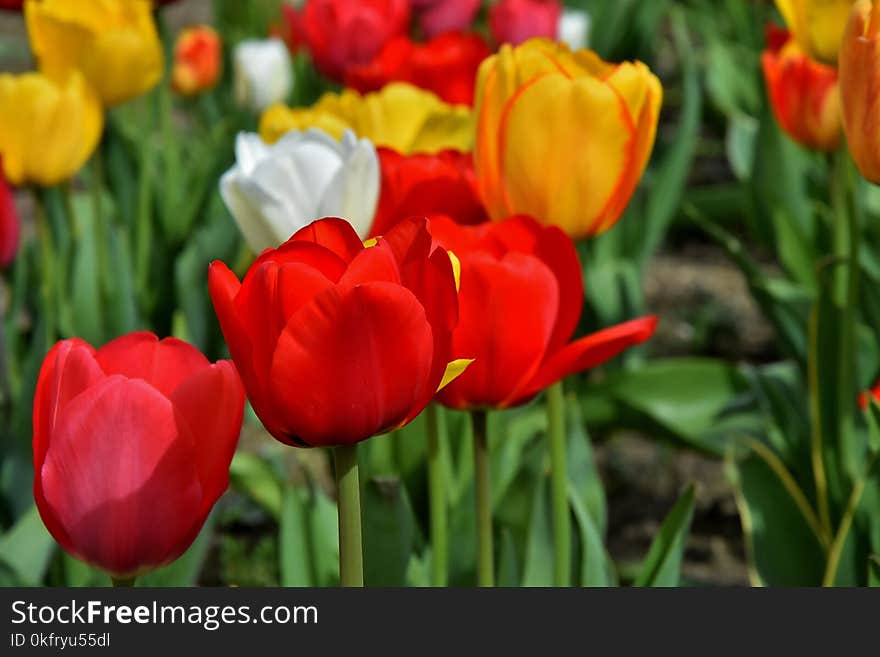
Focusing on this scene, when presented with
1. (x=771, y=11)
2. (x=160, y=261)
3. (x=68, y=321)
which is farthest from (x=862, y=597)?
(x=771, y=11)

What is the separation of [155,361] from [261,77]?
178 cm

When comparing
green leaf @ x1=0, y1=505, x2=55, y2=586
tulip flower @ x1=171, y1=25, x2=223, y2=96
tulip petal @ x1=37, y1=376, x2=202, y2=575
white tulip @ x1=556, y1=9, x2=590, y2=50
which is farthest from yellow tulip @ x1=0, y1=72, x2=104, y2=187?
tulip flower @ x1=171, y1=25, x2=223, y2=96

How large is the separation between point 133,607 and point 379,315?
0.56 ft

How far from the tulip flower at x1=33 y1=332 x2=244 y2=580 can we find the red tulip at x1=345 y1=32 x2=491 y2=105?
33.8 inches

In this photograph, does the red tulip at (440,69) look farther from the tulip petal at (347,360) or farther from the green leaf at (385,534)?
the tulip petal at (347,360)

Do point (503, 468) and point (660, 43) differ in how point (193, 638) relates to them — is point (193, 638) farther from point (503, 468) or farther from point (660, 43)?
point (660, 43)

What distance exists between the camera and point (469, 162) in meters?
0.96

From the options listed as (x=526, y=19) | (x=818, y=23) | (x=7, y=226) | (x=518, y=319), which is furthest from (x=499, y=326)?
(x=526, y=19)

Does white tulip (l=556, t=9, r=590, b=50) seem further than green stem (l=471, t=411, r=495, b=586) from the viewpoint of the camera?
Yes

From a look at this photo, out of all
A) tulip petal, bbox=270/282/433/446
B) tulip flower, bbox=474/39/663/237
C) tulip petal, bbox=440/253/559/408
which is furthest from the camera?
tulip flower, bbox=474/39/663/237

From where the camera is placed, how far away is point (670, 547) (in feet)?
3.12

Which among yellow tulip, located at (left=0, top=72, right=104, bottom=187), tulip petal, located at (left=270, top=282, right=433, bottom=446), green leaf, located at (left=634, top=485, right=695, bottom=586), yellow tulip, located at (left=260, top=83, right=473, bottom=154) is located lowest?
green leaf, located at (left=634, top=485, right=695, bottom=586)

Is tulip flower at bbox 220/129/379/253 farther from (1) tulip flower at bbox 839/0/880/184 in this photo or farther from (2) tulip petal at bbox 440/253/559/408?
(1) tulip flower at bbox 839/0/880/184

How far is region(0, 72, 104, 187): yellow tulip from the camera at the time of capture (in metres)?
1.41
